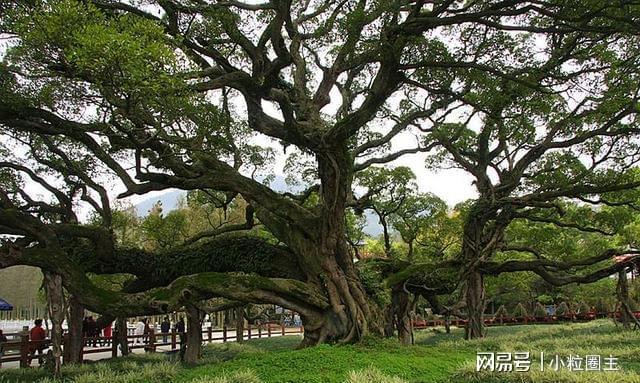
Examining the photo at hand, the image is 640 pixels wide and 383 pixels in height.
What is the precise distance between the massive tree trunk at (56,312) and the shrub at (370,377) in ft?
16.8

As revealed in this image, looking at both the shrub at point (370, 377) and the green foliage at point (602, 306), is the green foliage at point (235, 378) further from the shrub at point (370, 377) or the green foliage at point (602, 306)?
the green foliage at point (602, 306)

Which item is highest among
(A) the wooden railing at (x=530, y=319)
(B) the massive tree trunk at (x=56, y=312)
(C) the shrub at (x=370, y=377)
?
(B) the massive tree trunk at (x=56, y=312)

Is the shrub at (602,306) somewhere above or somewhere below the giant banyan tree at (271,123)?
below

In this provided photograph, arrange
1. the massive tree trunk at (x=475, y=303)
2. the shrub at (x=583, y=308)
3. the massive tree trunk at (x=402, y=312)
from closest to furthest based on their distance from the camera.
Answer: the massive tree trunk at (x=402, y=312) < the massive tree trunk at (x=475, y=303) < the shrub at (x=583, y=308)

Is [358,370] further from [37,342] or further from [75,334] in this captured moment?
[37,342]

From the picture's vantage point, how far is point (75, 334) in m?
12.6

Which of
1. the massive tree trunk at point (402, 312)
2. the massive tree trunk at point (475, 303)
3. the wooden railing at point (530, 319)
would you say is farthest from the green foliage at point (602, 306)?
the massive tree trunk at point (402, 312)

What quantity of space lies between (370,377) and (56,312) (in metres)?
5.60

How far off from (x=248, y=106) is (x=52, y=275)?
548 cm

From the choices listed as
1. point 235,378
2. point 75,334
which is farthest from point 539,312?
point 235,378

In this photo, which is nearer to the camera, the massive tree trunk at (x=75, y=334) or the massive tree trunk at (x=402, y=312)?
the massive tree trunk at (x=75, y=334)

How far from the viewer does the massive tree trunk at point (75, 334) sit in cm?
1230

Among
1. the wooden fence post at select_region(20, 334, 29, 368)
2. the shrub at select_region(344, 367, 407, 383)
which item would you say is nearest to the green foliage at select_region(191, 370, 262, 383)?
the shrub at select_region(344, 367, 407, 383)

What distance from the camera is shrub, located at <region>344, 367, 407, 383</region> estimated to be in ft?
22.7
